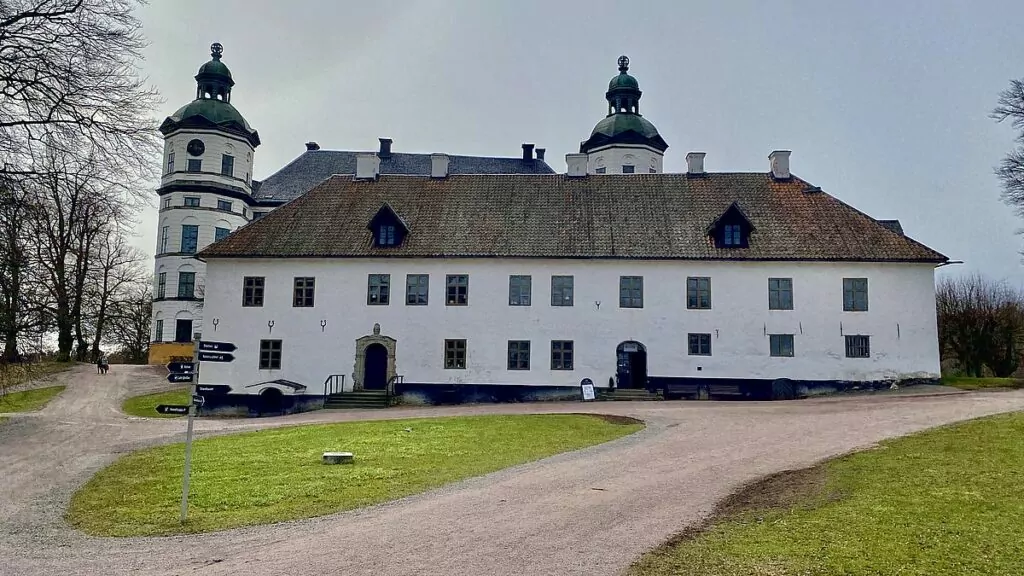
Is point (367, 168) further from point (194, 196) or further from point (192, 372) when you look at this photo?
point (192, 372)

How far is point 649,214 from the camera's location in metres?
30.2

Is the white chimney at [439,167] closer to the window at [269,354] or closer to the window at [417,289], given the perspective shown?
the window at [417,289]

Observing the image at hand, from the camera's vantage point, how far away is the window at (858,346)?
89.5ft

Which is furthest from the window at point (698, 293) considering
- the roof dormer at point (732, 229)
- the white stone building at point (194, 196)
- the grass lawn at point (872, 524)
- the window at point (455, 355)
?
the white stone building at point (194, 196)

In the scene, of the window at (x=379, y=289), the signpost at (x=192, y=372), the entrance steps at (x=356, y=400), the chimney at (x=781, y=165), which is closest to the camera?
the signpost at (x=192, y=372)

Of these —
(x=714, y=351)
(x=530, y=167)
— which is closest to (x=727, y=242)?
(x=714, y=351)

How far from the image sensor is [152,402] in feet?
101

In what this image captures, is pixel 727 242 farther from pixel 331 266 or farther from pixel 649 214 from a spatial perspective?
pixel 331 266

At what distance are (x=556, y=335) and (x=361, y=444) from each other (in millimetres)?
13249

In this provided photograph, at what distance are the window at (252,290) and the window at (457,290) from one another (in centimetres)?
769

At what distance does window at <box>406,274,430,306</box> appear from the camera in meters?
28.5

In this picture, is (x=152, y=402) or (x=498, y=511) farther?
(x=152, y=402)

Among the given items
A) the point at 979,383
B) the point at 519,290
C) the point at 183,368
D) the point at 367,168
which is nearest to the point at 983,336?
the point at 979,383

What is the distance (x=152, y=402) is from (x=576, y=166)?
71.5 feet
